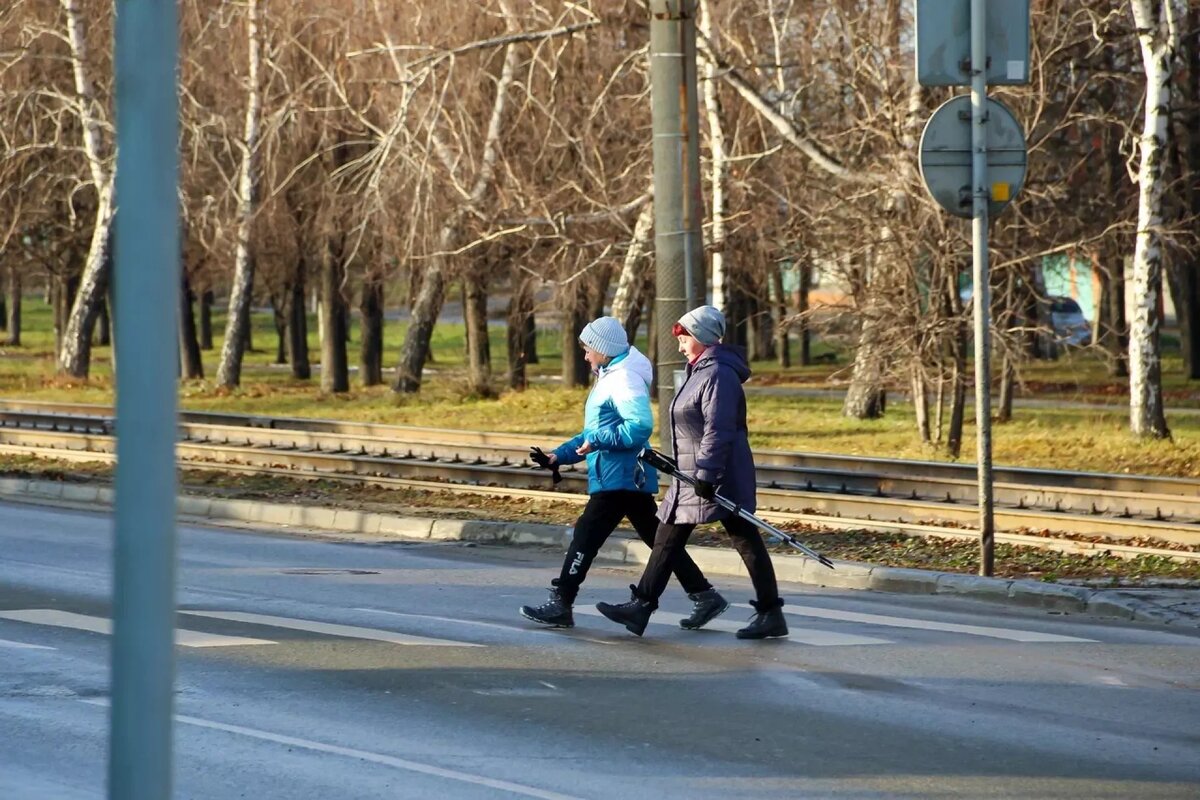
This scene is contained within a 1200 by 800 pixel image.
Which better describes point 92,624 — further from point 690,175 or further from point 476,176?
point 476,176

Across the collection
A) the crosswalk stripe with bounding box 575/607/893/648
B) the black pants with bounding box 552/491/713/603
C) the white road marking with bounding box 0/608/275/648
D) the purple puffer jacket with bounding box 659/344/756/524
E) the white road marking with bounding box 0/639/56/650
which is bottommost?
the crosswalk stripe with bounding box 575/607/893/648

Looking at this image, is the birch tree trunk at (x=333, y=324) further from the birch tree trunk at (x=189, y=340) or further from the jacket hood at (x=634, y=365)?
the jacket hood at (x=634, y=365)

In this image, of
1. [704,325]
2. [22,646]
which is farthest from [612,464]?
→ [22,646]

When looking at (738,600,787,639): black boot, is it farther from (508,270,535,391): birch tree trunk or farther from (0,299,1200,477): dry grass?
(508,270,535,391): birch tree trunk

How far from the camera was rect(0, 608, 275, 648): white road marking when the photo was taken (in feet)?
30.7

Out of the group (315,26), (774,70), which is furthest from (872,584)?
(315,26)

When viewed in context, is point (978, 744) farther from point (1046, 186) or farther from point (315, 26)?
point (315, 26)

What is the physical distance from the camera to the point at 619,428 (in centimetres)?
973

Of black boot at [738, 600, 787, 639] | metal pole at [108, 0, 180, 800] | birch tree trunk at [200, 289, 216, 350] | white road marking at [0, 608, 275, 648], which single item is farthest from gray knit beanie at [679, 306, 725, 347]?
birch tree trunk at [200, 289, 216, 350]

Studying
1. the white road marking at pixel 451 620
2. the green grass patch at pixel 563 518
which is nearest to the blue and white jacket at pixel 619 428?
the white road marking at pixel 451 620

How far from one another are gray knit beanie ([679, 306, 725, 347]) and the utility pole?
529 centimetres

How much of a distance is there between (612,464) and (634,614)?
83 cm

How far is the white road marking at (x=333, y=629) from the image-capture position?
952cm

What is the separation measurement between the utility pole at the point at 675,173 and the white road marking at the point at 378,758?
26.3 feet
